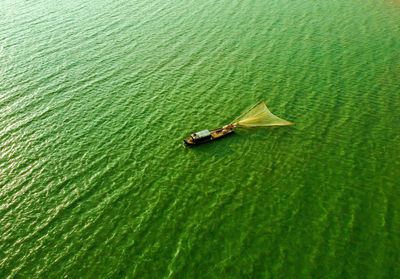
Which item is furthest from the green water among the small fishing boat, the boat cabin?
the boat cabin

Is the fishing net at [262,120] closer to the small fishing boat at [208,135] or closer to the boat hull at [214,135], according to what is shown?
the boat hull at [214,135]

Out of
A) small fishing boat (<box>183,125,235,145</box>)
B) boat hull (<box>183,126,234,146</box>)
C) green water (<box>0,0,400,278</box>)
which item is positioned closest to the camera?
green water (<box>0,0,400,278</box>)

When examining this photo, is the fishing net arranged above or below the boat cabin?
below

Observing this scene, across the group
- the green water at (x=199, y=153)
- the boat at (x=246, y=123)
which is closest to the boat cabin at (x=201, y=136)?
the boat at (x=246, y=123)

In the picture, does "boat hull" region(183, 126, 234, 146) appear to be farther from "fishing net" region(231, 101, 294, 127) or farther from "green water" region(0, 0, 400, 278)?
"fishing net" region(231, 101, 294, 127)

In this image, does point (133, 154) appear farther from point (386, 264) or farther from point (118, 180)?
point (386, 264)

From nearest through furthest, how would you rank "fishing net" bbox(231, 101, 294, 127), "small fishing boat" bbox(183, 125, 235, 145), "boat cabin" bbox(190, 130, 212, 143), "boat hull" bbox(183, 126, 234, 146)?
"boat cabin" bbox(190, 130, 212, 143), "small fishing boat" bbox(183, 125, 235, 145), "boat hull" bbox(183, 126, 234, 146), "fishing net" bbox(231, 101, 294, 127)

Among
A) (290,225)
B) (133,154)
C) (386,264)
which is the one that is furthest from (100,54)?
(386,264)

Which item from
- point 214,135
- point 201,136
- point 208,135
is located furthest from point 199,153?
point 214,135
